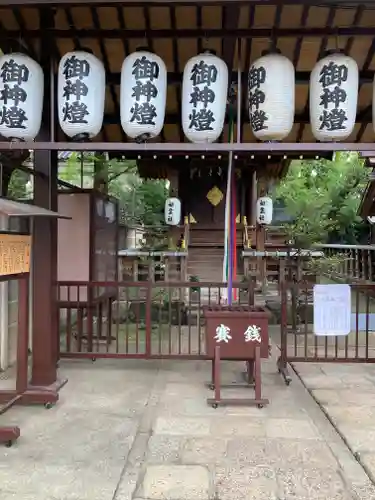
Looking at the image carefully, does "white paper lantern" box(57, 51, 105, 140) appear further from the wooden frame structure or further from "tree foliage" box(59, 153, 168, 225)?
"tree foliage" box(59, 153, 168, 225)

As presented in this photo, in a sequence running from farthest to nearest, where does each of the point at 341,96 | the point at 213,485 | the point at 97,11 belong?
the point at 97,11
the point at 341,96
the point at 213,485

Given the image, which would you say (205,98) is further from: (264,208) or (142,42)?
(264,208)

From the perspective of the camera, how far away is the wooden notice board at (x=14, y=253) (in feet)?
15.1

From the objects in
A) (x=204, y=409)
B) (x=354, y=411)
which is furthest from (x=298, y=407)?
(x=204, y=409)

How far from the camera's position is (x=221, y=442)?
4590 mm

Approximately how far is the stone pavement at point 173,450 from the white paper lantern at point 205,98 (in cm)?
303

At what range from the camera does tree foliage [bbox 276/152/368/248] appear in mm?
Answer: 20844

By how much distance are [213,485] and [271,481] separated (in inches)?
18.5

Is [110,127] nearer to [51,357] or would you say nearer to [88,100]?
[88,100]

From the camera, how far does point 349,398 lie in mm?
5992

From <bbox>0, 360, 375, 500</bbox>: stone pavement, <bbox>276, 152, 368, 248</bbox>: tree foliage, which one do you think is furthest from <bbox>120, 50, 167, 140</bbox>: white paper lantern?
<bbox>276, 152, 368, 248</bbox>: tree foliage

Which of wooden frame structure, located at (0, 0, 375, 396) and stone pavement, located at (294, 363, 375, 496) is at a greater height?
wooden frame structure, located at (0, 0, 375, 396)

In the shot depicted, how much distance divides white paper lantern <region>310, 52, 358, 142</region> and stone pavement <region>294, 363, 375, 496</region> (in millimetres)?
3033

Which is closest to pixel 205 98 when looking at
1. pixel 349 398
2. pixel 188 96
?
pixel 188 96
